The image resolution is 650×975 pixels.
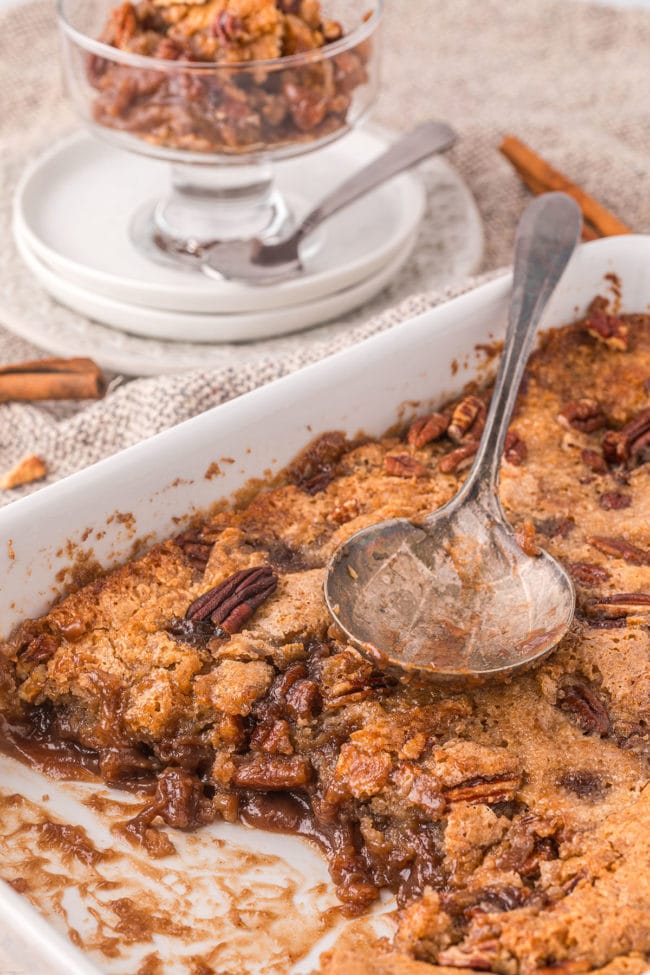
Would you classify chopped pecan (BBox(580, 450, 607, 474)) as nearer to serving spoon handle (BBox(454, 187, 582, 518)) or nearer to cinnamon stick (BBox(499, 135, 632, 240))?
serving spoon handle (BBox(454, 187, 582, 518))

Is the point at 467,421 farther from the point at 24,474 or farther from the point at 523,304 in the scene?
the point at 24,474

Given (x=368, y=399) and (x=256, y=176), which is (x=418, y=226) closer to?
(x=256, y=176)

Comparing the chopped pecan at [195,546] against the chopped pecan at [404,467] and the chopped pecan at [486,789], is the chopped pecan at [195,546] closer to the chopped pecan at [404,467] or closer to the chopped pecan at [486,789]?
the chopped pecan at [404,467]

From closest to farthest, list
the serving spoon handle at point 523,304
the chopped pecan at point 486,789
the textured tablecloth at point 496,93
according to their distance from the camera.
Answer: the chopped pecan at point 486,789
the serving spoon handle at point 523,304
the textured tablecloth at point 496,93

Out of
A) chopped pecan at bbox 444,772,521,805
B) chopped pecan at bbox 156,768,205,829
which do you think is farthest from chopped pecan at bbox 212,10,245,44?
chopped pecan at bbox 444,772,521,805

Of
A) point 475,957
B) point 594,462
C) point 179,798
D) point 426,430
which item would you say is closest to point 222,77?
point 426,430

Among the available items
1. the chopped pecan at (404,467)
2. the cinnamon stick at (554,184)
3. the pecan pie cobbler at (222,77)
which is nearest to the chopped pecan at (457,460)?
the chopped pecan at (404,467)
